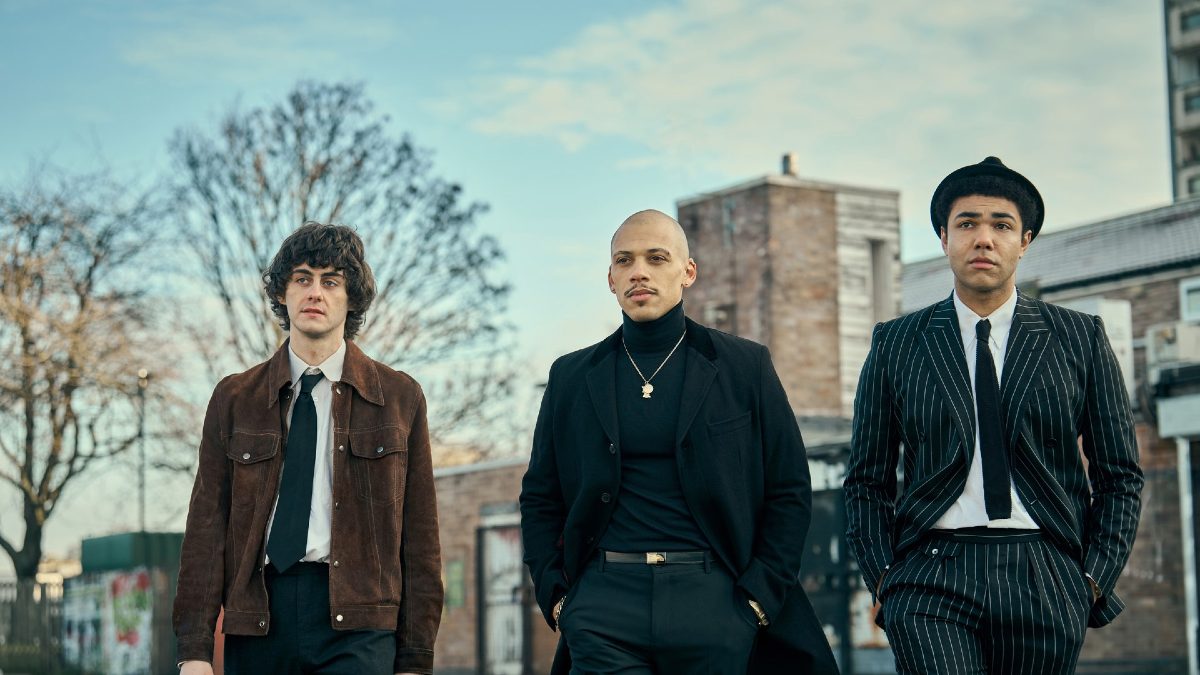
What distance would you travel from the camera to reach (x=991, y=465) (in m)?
5.10

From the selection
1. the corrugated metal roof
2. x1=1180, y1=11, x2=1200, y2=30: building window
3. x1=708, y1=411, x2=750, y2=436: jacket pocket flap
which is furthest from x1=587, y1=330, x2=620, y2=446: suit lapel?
x1=1180, y1=11, x2=1200, y2=30: building window

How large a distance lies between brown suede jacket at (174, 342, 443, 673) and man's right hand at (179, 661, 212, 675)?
35mm

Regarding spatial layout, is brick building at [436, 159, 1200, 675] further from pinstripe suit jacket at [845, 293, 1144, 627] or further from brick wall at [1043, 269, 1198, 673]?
pinstripe suit jacket at [845, 293, 1144, 627]

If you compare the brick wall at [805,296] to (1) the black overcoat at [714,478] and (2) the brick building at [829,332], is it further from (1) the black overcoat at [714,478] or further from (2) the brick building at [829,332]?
(1) the black overcoat at [714,478]

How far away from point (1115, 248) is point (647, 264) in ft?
143

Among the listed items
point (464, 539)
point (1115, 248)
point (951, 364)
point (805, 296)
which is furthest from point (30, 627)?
point (951, 364)

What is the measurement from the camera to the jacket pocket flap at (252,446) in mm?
5660

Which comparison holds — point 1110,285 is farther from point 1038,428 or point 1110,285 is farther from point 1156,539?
point 1038,428

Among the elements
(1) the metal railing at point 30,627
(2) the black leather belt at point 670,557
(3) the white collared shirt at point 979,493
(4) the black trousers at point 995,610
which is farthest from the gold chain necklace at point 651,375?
(1) the metal railing at point 30,627

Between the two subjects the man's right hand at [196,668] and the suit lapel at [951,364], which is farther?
the man's right hand at [196,668]

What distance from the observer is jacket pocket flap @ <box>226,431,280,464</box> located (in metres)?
5.66

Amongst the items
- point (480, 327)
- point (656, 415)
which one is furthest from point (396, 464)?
point (480, 327)

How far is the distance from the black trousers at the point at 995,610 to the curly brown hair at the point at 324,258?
7.35ft

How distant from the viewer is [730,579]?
5371mm
